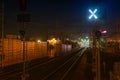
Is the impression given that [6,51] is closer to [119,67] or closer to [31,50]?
[31,50]

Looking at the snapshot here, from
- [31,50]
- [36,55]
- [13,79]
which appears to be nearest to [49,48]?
[36,55]

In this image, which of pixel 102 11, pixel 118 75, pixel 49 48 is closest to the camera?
pixel 102 11

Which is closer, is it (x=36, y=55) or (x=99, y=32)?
(x=99, y=32)

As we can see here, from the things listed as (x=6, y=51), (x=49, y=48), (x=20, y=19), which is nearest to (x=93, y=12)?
(x=20, y=19)

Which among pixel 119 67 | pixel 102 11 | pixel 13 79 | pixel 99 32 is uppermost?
pixel 102 11

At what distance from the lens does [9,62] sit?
142ft

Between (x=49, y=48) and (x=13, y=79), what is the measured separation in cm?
4822

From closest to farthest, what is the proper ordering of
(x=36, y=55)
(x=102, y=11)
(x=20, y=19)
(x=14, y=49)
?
(x=20, y=19), (x=102, y=11), (x=14, y=49), (x=36, y=55)

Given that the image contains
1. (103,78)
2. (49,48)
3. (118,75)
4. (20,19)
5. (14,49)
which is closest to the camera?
(20,19)

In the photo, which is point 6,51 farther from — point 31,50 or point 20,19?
point 20,19

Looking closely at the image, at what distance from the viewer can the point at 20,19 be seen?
12.6 meters

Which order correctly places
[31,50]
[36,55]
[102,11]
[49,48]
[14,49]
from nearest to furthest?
[102,11] < [14,49] < [31,50] < [36,55] < [49,48]

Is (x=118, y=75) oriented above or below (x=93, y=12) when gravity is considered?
below

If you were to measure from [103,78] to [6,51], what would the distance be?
73.0 feet
